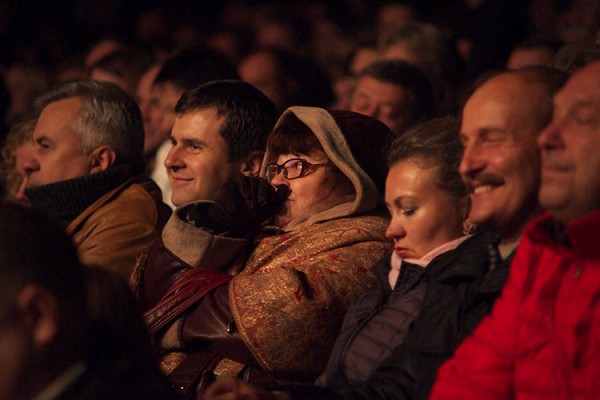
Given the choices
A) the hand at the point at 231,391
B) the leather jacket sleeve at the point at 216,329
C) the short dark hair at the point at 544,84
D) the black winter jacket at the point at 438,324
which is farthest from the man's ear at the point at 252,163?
the hand at the point at 231,391

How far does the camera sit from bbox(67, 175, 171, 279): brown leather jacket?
4.82m

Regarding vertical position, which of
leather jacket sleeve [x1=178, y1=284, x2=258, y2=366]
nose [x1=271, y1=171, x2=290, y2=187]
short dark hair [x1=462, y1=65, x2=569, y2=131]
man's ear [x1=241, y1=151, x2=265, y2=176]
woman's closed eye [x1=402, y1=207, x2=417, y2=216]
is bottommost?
leather jacket sleeve [x1=178, y1=284, x2=258, y2=366]

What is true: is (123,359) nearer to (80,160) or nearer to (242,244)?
(242,244)

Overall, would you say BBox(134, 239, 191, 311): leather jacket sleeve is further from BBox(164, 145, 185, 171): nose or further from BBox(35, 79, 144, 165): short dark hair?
BBox(35, 79, 144, 165): short dark hair

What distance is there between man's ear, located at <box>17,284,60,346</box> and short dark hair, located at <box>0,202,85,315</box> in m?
0.01

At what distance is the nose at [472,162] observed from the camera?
3.28m

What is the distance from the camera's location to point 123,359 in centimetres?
271

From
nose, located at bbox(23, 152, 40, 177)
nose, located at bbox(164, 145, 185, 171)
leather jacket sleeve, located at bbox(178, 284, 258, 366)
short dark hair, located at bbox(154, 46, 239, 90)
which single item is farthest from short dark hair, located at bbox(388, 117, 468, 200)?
short dark hair, located at bbox(154, 46, 239, 90)

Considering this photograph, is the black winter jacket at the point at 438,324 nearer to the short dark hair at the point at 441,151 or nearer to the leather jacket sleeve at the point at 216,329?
the short dark hair at the point at 441,151

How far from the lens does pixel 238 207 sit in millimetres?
4387

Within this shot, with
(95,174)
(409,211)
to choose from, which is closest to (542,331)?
(409,211)

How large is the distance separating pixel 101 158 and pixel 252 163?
766mm

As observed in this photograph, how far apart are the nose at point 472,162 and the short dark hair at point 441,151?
358 millimetres

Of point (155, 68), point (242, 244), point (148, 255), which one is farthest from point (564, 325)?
point (155, 68)
